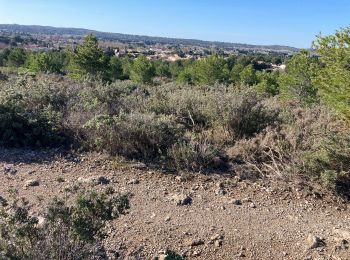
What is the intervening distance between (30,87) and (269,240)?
532 centimetres

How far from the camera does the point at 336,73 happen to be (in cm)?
860

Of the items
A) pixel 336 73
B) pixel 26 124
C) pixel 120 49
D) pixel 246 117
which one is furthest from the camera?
pixel 120 49

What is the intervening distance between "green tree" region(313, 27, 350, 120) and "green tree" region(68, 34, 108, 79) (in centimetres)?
1677

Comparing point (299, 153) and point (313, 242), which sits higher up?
point (299, 153)

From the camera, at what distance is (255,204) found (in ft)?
14.2

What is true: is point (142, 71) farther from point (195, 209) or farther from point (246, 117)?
point (195, 209)

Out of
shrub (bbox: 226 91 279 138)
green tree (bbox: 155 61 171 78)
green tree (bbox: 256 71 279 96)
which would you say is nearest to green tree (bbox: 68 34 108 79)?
green tree (bbox: 256 71 279 96)

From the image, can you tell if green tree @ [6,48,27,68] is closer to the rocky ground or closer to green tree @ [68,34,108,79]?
green tree @ [68,34,108,79]

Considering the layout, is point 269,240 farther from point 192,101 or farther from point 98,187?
point 192,101

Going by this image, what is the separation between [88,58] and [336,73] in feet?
60.7

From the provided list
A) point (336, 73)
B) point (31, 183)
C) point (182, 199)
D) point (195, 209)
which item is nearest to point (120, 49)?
point (336, 73)

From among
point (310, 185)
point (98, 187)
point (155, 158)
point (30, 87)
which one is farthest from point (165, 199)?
point (30, 87)

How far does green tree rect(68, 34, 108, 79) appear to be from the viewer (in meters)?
24.1

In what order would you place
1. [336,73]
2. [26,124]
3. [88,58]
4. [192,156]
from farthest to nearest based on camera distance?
[88,58], [336,73], [26,124], [192,156]
